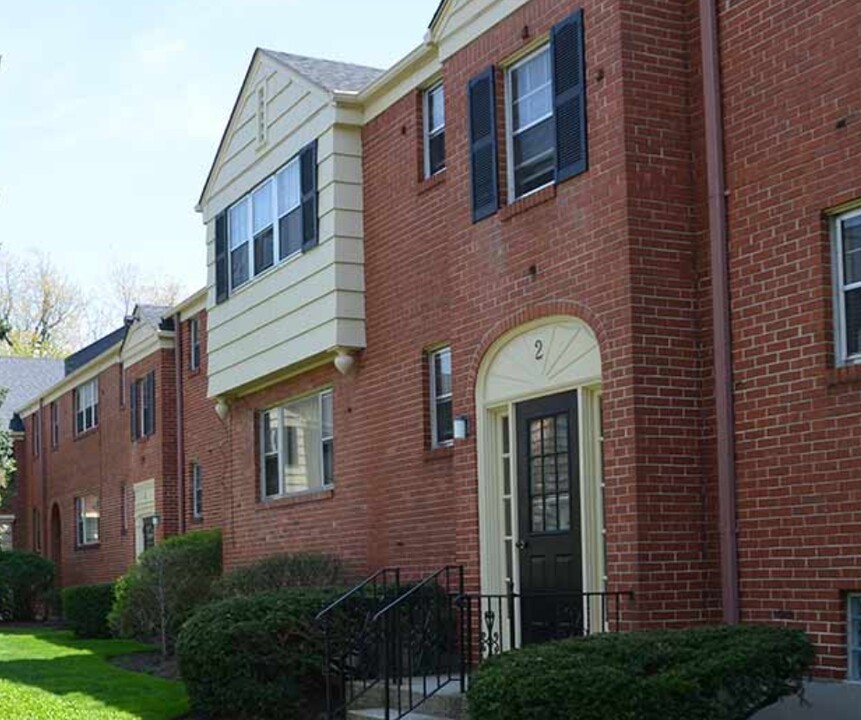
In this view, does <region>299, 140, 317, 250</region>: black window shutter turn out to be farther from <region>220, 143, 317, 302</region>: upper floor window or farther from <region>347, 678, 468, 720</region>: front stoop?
<region>347, 678, 468, 720</region>: front stoop

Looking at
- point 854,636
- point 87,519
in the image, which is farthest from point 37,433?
point 854,636

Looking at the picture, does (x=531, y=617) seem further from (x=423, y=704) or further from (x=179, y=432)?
(x=179, y=432)

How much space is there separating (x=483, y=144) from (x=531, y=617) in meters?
4.42

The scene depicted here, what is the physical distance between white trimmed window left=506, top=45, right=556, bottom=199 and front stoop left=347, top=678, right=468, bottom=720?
448 cm

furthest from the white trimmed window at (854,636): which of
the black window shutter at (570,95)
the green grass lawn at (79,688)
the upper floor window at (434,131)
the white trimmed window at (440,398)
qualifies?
the upper floor window at (434,131)

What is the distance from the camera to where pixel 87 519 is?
118ft

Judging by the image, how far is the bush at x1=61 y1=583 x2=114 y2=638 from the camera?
1046 inches

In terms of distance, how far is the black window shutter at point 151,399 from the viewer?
2950 cm

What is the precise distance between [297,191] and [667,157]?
300 inches

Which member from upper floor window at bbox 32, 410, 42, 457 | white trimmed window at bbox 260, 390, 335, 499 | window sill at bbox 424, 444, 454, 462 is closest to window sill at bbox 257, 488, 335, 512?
white trimmed window at bbox 260, 390, 335, 499

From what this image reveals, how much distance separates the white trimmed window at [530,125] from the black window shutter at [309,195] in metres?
4.87

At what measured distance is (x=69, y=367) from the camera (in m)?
40.8

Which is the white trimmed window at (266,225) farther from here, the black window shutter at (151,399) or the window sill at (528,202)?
the black window shutter at (151,399)

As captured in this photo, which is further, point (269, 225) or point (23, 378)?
point (23, 378)
